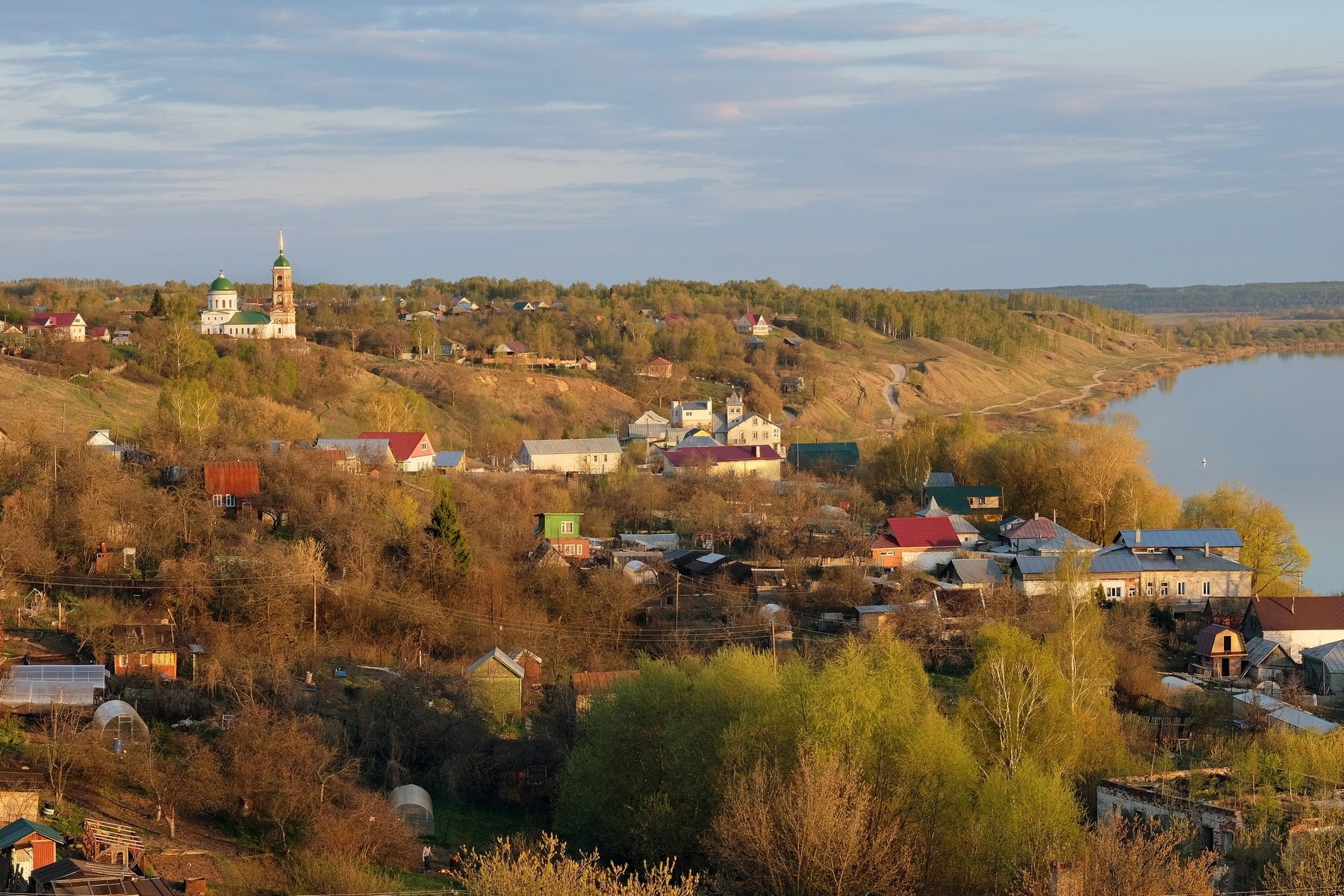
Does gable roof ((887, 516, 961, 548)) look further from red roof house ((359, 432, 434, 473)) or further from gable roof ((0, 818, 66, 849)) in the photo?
gable roof ((0, 818, 66, 849))

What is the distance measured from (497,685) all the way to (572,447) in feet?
59.9

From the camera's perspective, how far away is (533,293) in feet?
265

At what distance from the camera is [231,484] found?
25.7 meters

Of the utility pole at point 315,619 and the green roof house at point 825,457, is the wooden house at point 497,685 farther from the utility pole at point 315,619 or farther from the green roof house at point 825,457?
the green roof house at point 825,457

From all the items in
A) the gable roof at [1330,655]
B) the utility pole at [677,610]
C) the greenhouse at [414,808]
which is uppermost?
the utility pole at [677,610]

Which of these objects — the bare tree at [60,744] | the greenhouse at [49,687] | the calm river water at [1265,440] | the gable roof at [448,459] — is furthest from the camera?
the calm river water at [1265,440]

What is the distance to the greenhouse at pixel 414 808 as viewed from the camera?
1545 centimetres

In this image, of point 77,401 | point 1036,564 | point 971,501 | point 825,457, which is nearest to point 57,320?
point 77,401

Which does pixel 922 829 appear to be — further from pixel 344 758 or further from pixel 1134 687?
pixel 1134 687

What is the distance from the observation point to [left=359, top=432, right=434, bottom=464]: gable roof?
105 ft

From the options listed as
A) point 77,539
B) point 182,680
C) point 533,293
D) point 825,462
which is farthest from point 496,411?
point 533,293

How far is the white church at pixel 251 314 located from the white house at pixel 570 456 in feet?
41.3

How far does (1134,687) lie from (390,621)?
999cm

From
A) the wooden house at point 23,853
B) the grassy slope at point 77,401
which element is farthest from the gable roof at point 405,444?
the wooden house at point 23,853
